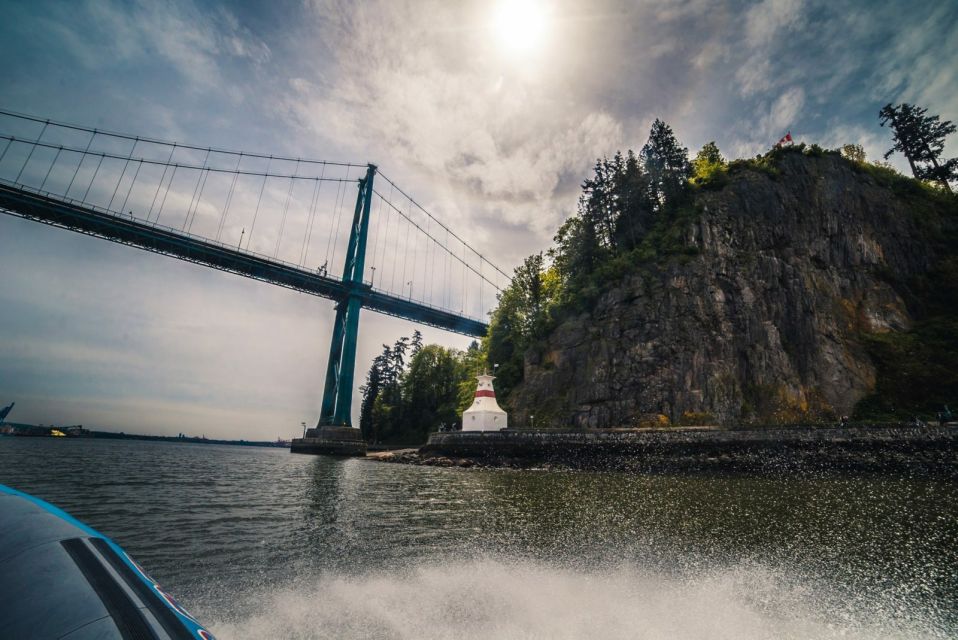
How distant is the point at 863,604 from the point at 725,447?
751 inches

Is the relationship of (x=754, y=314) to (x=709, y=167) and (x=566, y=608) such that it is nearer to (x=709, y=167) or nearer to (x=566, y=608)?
(x=709, y=167)

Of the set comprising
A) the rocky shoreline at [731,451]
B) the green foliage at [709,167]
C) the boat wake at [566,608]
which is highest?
the green foliage at [709,167]

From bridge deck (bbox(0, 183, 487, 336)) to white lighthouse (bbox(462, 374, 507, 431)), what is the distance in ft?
69.8

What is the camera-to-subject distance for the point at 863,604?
15.1 ft

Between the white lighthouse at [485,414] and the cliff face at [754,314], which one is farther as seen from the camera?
the white lighthouse at [485,414]

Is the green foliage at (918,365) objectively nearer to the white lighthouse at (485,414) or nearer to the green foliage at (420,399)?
the white lighthouse at (485,414)

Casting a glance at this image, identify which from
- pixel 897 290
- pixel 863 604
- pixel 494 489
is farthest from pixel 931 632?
pixel 897 290

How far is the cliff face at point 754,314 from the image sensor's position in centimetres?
2878

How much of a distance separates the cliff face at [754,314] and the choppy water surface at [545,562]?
17766 millimetres

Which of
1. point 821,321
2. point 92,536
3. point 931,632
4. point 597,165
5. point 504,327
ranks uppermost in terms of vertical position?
point 597,165

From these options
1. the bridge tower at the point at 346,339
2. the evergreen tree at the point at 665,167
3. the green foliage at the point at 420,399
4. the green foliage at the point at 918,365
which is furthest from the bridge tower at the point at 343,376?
the green foliage at the point at 918,365

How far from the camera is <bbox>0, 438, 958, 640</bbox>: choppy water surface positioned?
4023 mm

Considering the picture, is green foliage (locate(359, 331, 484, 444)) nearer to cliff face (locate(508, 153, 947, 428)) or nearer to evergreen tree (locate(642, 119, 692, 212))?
cliff face (locate(508, 153, 947, 428))

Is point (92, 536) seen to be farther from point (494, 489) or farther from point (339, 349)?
point (339, 349)
